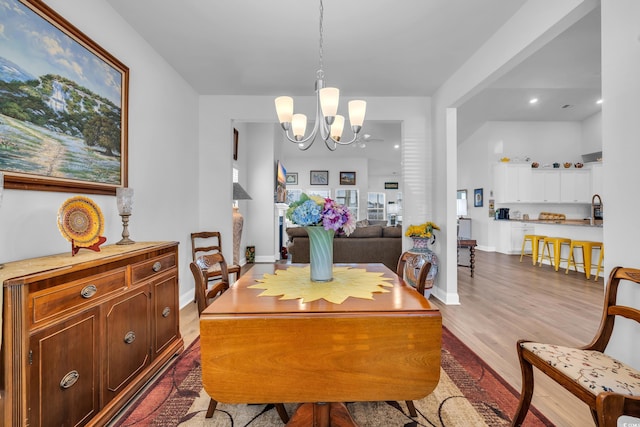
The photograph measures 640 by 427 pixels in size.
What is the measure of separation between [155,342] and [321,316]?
55.1 inches

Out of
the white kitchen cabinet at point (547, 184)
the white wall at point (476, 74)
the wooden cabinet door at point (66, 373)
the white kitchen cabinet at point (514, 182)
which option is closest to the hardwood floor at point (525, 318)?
the white wall at point (476, 74)

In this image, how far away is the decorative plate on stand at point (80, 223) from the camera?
1436 mm

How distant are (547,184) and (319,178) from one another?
6.12m

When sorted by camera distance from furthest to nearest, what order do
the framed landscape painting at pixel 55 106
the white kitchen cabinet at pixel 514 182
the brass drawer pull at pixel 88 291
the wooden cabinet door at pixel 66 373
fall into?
the white kitchen cabinet at pixel 514 182 < the framed landscape painting at pixel 55 106 < the brass drawer pull at pixel 88 291 < the wooden cabinet door at pixel 66 373

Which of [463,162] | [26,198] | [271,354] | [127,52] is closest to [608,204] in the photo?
[271,354]

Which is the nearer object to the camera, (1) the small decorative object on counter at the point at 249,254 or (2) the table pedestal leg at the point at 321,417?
(2) the table pedestal leg at the point at 321,417

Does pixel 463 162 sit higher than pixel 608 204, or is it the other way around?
pixel 463 162

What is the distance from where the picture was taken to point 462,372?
1.97m

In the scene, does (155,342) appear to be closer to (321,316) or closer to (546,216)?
(321,316)

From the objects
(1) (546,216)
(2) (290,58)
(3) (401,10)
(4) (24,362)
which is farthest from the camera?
(1) (546,216)

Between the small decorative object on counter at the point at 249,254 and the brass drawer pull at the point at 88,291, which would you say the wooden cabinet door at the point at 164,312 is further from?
the small decorative object on counter at the point at 249,254

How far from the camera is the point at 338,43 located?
2621 mm

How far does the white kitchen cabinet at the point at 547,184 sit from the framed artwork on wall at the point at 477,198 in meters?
1.13

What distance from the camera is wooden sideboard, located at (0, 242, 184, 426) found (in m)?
1.03
